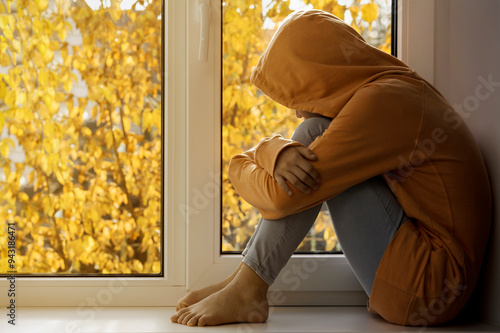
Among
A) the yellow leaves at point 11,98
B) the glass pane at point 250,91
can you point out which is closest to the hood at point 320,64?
the glass pane at point 250,91

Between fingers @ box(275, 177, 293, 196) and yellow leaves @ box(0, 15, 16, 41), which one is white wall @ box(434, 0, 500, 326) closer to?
fingers @ box(275, 177, 293, 196)

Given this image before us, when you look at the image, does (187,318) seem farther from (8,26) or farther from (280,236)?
(8,26)

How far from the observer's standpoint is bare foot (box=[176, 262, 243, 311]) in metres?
1.33

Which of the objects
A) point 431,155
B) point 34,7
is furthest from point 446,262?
point 34,7

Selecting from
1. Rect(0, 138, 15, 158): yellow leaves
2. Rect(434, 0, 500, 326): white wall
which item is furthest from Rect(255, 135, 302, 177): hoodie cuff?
Rect(0, 138, 15, 158): yellow leaves

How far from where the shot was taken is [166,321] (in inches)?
51.3

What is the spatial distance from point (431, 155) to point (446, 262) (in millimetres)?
234

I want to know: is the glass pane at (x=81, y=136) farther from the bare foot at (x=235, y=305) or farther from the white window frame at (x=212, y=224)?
the bare foot at (x=235, y=305)

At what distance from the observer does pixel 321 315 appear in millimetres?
1385

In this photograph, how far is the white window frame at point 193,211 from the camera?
149 cm

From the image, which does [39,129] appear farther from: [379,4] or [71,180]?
[379,4]

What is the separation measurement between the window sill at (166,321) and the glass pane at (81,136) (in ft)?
0.51

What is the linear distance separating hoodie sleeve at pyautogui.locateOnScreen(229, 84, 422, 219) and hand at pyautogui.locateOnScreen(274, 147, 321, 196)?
0.5 inches

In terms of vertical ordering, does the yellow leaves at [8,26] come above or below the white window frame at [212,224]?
above
